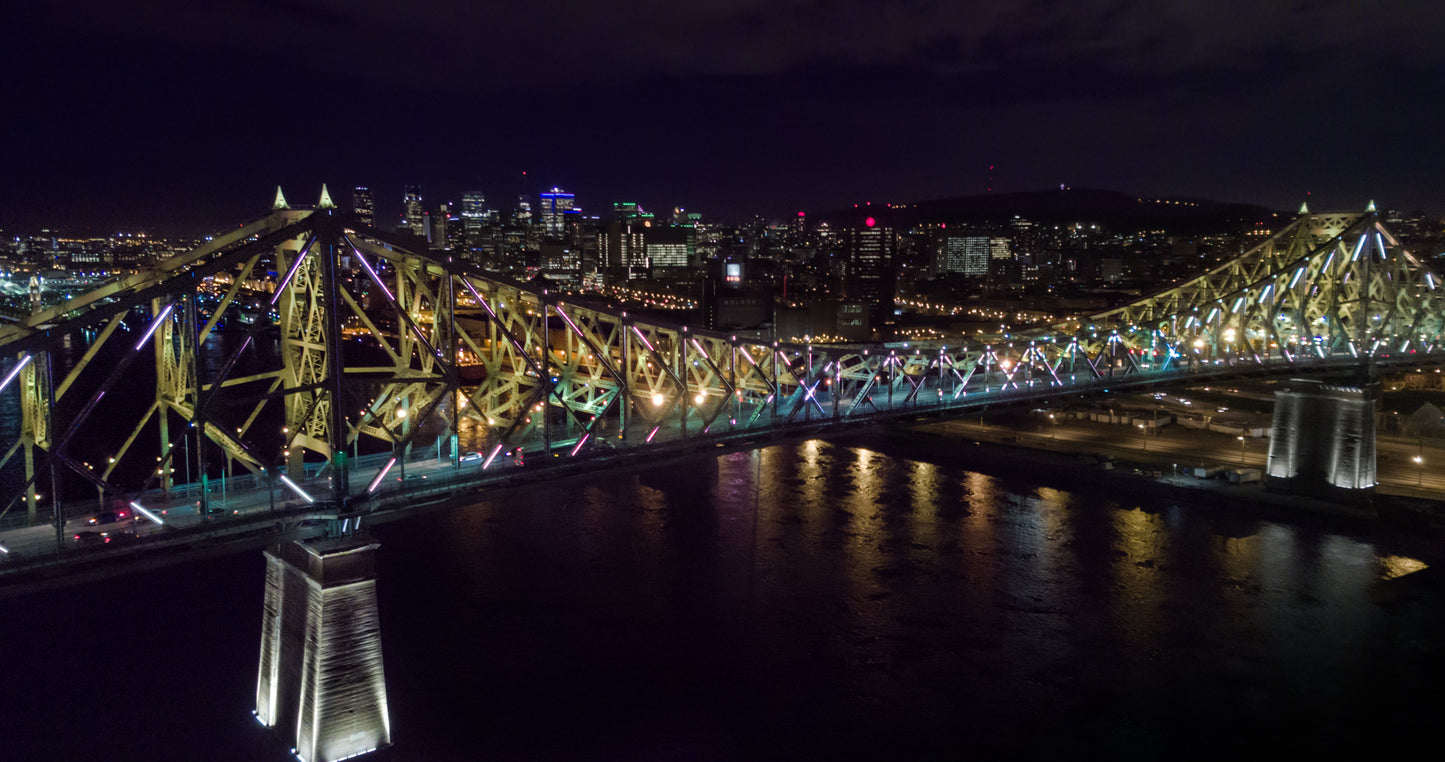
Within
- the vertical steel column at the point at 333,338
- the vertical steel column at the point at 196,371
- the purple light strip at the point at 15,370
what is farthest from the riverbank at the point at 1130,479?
the purple light strip at the point at 15,370

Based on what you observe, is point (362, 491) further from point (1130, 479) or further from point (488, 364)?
point (1130, 479)

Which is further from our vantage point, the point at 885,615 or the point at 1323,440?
the point at 1323,440

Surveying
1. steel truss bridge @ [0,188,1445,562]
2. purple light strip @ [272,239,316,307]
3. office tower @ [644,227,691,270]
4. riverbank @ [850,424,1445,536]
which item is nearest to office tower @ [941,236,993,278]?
office tower @ [644,227,691,270]

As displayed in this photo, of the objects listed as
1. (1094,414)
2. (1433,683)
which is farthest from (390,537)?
(1094,414)

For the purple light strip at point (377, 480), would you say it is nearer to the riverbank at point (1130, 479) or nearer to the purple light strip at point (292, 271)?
the purple light strip at point (292, 271)

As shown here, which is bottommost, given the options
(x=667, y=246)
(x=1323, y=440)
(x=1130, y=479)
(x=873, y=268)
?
(x=1130, y=479)

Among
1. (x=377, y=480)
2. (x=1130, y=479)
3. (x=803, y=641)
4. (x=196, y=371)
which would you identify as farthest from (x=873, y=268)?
(x=196, y=371)

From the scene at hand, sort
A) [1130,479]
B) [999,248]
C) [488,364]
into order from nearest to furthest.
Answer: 1. [488,364]
2. [1130,479]
3. [999,248]
